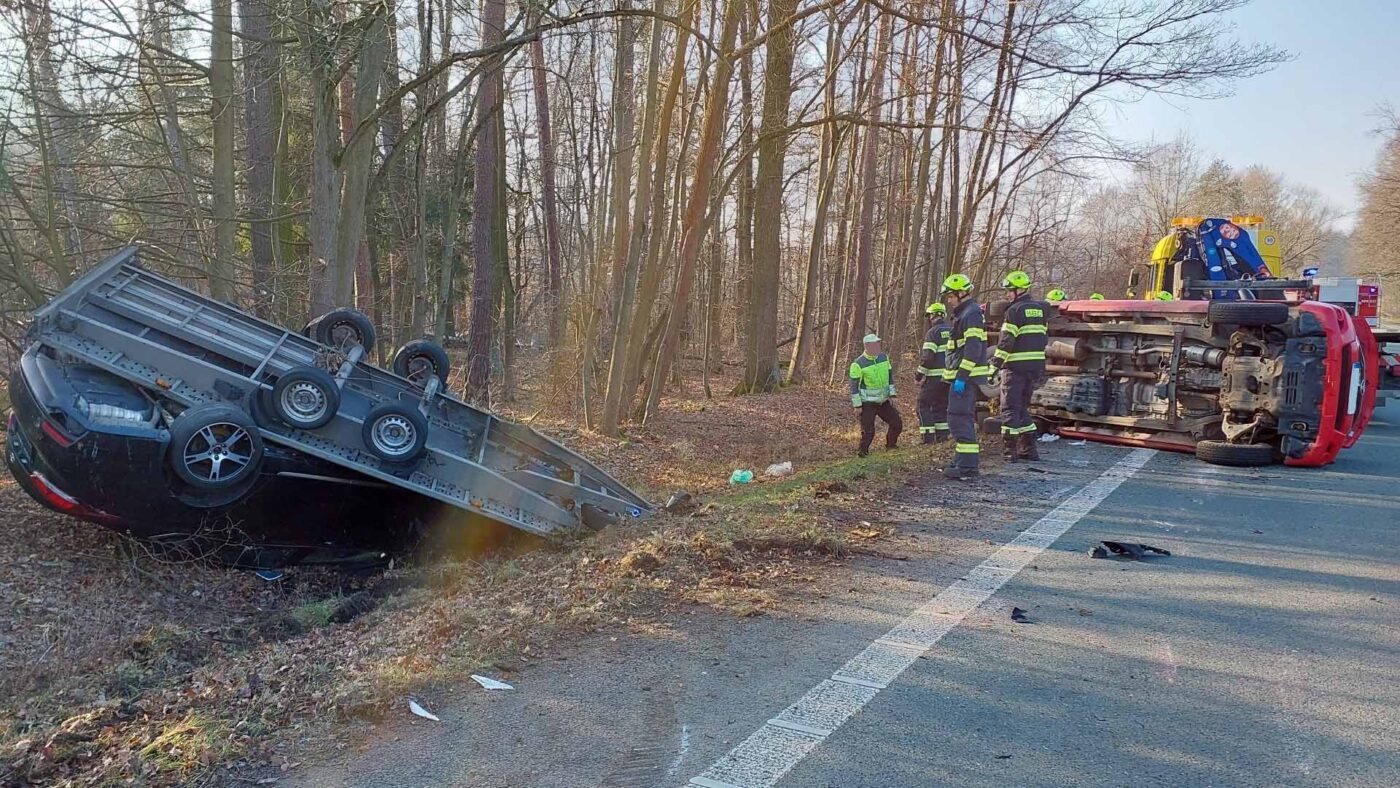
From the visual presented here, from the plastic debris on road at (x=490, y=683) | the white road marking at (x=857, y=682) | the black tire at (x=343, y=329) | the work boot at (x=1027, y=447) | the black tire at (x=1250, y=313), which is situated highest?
the black tire at (x=1250, y=313)

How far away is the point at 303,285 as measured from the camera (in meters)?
11.0

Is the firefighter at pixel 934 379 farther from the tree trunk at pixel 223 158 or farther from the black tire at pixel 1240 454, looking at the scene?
the tree trunk at pixel 223 158

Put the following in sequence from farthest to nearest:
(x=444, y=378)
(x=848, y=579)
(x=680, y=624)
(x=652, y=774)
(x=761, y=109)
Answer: (x=761, y=109) → (x=444, y=378) → (x=848, y=579) → (x=680, y=624) → (x=652, y=774)

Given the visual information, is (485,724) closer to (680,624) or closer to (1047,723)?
(680,624)

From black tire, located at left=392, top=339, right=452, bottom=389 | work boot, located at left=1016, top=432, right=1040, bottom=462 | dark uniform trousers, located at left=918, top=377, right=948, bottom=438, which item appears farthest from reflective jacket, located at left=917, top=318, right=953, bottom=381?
black tire, located at left=392, top=339, right=452, bottom=389

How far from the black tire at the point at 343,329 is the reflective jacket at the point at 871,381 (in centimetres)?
531

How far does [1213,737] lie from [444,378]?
6.35 metres

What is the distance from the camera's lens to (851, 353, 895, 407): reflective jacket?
10352mm

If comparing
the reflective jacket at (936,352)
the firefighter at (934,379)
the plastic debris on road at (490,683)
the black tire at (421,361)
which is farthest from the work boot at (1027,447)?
the plastic debris on road at (490,683)

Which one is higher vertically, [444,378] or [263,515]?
[444,378]

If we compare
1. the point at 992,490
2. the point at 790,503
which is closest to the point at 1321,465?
the point at 992,490

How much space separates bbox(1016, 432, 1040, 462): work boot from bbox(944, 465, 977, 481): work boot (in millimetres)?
1257

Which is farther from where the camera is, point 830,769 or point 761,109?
point 761,109

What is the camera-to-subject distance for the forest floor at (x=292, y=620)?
304 centimetres
